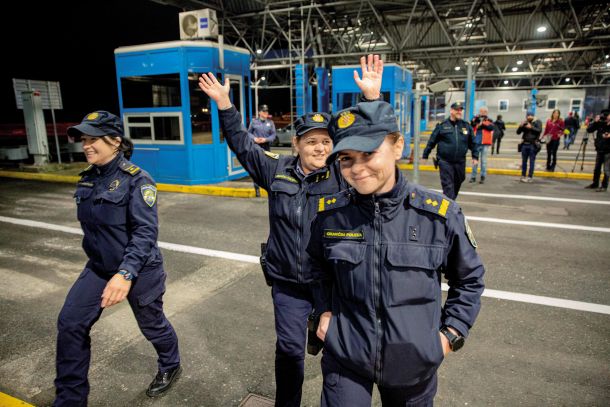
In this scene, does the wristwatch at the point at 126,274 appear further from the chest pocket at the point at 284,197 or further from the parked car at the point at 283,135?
the parked car at the point at 283,135

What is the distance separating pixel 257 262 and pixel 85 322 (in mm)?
3167

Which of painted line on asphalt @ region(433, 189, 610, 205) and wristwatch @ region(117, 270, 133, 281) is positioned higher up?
wristwatch @ region(117, 270, 133, 281)

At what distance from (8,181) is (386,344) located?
1488 cm

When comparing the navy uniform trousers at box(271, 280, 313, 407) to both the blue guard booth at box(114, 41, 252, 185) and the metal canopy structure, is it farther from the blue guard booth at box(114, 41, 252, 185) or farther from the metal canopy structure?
the metal canopy structure

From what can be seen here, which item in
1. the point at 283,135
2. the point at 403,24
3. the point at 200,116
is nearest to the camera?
the point at 200,116

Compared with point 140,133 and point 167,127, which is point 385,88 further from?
point 140,133

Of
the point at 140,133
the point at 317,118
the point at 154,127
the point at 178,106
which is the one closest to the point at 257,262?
the point at 317,118

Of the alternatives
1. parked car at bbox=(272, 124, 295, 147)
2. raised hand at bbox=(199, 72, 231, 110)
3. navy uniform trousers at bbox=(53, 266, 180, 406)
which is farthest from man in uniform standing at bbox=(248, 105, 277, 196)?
parked car at bbox=(272, 124, 295, 147)

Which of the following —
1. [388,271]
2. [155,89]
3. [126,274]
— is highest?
[155,89]

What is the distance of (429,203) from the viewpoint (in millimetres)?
1746

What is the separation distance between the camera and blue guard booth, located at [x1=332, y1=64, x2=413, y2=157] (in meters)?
14.9

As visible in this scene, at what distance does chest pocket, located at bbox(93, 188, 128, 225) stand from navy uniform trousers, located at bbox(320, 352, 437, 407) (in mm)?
1787

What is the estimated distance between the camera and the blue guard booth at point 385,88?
14.9 meters

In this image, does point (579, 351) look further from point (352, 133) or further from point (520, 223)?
point (520, 223)
